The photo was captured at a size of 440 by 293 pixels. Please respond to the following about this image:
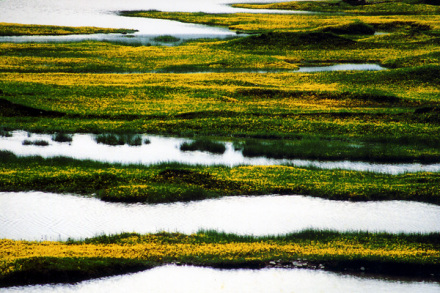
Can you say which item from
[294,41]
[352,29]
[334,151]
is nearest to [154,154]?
[334,151]

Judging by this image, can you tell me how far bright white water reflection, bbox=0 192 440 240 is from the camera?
23281mm

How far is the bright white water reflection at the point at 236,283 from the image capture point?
18.3 meters

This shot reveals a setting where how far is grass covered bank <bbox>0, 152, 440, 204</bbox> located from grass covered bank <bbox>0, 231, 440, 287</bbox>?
5.28 metres

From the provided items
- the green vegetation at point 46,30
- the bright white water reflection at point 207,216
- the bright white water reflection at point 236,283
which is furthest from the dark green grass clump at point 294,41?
the bright white water reflection at point 236,283

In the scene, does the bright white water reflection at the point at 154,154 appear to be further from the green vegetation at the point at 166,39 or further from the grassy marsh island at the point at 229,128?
the green vegetation at the point at 166,39

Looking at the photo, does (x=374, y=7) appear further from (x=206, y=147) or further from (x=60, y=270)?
(x=60, y=270)

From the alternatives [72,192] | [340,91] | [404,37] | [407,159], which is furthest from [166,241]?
[404,37]

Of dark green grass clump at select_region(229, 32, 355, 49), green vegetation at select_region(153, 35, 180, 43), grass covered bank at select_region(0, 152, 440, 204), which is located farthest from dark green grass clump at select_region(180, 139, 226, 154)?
green vegetation at select_region(153, 35, 180, 43)

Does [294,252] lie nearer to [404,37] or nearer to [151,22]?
[404,37]

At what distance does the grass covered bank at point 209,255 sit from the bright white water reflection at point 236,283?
371mm

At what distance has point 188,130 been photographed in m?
39.5

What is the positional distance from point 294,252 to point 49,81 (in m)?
40.8

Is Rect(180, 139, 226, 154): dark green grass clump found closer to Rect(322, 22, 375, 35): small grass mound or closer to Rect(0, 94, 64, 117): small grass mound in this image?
Rect(0, 94, 64, 117): small grass mound

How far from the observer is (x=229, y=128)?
39.8 m
